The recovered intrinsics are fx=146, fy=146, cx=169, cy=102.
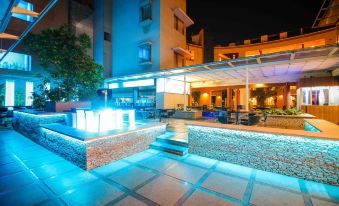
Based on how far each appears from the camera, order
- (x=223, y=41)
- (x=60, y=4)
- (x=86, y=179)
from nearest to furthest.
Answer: (x=86, y=179), (x=60, y=4), (x=223, y=41)

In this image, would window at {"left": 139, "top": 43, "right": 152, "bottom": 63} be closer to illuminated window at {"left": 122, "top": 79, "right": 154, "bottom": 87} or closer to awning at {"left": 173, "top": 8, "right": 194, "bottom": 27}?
illuminated window at {"left": 122, "top": 79, "right": 154, "bottom": 87}

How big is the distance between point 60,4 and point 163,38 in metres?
12.1

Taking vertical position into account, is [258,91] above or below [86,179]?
above

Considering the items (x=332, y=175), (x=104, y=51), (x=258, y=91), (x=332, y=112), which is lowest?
(x=332, y=175)

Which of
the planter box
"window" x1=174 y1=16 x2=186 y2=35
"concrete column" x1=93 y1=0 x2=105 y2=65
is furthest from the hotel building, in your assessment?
the planter box

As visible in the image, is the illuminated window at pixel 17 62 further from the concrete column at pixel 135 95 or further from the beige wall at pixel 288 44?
the beige wall at pixel 288 44

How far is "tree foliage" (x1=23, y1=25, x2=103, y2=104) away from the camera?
8.62 m

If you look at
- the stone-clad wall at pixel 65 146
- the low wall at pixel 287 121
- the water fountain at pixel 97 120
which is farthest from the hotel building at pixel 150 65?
the stone-clad wall at pixel 65 146

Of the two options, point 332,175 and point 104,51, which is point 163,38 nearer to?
point 104,51

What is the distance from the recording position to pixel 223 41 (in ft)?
88.1

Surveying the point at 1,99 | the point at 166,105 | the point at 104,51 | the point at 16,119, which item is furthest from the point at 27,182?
the point at 104,51

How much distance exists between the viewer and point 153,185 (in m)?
3.26

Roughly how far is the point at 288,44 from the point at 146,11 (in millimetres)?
20799

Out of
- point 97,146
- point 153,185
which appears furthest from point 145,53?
point 153,185
